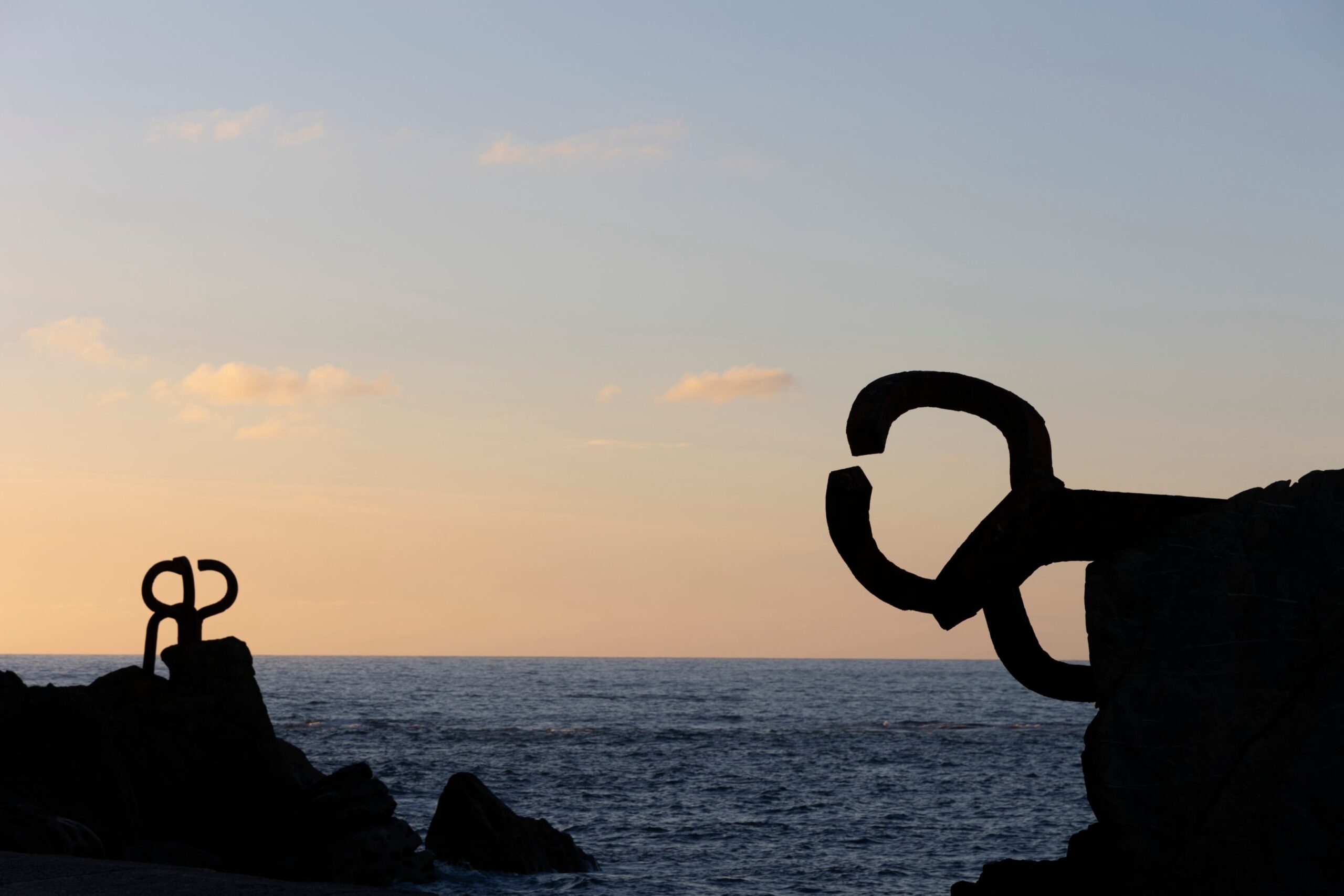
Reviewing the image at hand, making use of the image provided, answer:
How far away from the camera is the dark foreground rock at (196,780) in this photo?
9141 millimetres

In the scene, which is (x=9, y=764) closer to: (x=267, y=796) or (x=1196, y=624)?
(x=267, y=796)

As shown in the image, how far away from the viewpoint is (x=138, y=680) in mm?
11977

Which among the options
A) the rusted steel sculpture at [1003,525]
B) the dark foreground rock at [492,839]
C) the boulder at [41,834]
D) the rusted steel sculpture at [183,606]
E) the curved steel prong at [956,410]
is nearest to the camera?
the rusted steel sculpture at [1003,525]

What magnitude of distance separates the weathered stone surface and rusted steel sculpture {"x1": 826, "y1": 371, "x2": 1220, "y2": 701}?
20cm

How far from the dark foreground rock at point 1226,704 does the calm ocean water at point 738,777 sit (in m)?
10.3

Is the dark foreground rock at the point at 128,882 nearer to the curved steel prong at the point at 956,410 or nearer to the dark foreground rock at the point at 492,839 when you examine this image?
the curved steel prong at the point at 956,410

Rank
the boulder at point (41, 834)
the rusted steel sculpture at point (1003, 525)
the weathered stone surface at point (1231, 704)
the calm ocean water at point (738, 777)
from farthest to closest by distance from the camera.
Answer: the calm ocean water at point (738, 777) → the boulder at point (41, 834) → the rusted steel sculpture at point (1003, 525) → the weathered stone surface at point (1231, 704)

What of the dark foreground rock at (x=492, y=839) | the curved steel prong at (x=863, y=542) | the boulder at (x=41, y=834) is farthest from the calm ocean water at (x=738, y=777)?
the curved steel prong at (x=863, y=542)

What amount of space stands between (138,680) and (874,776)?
19449 mm

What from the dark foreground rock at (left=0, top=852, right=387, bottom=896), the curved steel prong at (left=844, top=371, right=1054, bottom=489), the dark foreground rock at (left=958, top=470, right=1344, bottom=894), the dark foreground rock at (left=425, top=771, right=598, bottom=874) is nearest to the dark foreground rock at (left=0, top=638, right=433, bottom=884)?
the dark foreground rock at (left=425, top=771, right=598, bottom=874)

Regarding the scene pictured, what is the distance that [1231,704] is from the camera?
3.52 meters

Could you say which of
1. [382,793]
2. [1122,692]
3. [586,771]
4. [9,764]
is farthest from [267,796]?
[586,771]

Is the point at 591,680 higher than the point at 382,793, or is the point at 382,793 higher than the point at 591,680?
the point at 382,793

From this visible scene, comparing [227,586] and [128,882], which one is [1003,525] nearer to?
[128,882]
